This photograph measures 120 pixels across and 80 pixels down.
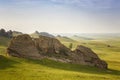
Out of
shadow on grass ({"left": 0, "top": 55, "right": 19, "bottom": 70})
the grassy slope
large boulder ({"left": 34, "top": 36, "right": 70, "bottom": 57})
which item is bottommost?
the grassy slope

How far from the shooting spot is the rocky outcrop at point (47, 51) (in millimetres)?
76188

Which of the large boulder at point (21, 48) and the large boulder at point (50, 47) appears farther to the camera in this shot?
the large boulder at point (50, 47)

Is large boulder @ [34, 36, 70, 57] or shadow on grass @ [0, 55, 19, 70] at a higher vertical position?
large boulder @ [34, 36, 70, 57]

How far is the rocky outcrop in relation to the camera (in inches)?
3000

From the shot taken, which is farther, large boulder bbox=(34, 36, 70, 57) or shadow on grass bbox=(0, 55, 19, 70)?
large boulder bbox=(34, 36, 70, 57)

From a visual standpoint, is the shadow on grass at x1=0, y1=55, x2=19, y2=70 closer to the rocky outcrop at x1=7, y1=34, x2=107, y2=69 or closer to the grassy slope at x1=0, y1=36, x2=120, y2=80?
the grassy slope at x1=0, y1=36, x2=120, y2=80

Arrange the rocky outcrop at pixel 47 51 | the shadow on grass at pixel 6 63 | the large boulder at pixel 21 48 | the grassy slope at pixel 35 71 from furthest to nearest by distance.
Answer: the rocky outcrop at pixel 47 51 → the large boulder at pixel 21 48 → the shadow on grass at pixel 6 63 → the grassy slope at pixel 35 71

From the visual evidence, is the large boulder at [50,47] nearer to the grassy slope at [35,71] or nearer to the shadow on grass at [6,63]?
the grassy slope at [35,71]

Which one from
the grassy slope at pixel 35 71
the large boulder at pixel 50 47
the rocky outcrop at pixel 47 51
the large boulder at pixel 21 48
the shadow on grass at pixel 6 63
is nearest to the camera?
the grassy slope at pixel 35 71


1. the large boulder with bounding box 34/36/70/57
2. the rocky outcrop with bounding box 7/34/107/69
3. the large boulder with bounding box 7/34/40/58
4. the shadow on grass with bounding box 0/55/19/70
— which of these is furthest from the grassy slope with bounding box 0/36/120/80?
the large boulder with bounding box 34/36/70/57

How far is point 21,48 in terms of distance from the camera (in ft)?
251

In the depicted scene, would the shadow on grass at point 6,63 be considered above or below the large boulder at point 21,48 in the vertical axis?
below

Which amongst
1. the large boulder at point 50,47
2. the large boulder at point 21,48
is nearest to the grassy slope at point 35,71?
the large boulder at point 21,48

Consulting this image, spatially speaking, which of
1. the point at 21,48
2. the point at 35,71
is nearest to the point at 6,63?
the point at 35,71
